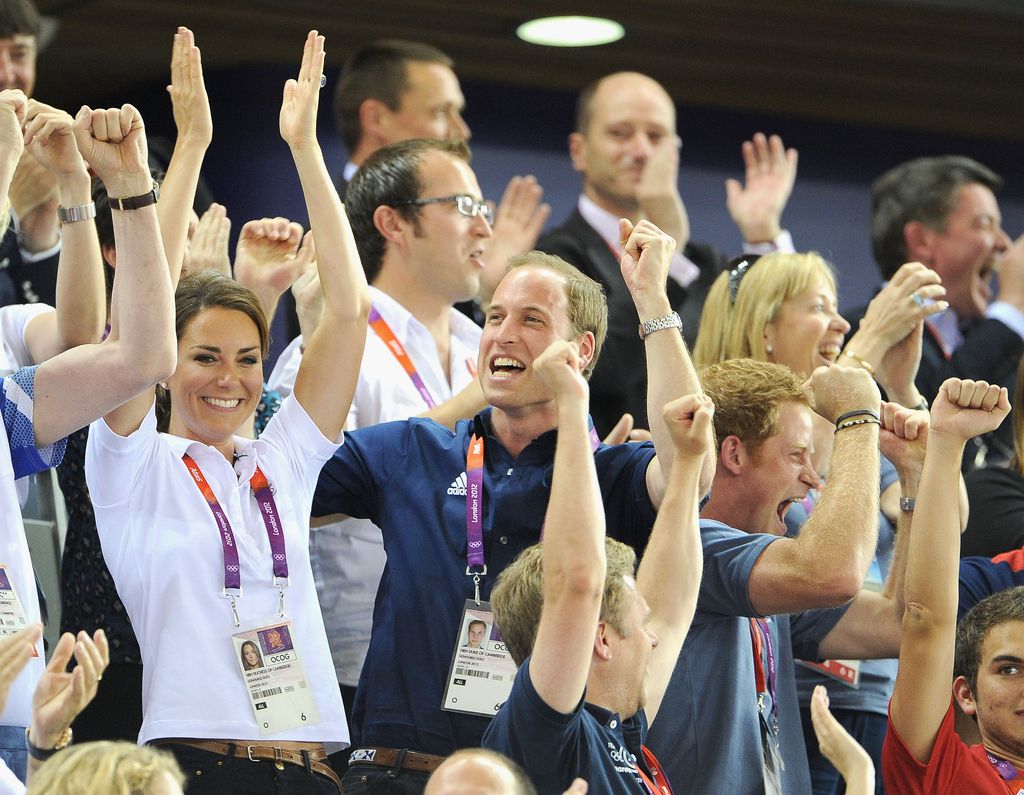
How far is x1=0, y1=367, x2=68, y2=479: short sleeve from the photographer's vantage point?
3.12m

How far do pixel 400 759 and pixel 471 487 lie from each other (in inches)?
20.6

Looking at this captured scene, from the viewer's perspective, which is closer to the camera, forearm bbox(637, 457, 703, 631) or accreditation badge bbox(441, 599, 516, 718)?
forearm bbox(637, 457, 703, 631)

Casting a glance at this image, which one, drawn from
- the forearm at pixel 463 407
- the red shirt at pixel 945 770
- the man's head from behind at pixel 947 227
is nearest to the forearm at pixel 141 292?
the forearm at pixel 463 407

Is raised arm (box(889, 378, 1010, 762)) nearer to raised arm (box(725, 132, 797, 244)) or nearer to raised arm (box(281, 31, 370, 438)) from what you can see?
raised arm (box(281, 31, 370, 438))

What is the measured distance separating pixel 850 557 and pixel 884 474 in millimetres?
1173

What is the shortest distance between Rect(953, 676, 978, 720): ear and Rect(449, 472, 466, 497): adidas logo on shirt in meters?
1.10

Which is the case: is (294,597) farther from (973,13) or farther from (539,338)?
(973,13)

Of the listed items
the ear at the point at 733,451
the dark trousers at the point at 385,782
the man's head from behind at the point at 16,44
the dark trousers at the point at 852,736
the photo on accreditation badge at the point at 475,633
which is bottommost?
the dark trousers at the point at 852,736

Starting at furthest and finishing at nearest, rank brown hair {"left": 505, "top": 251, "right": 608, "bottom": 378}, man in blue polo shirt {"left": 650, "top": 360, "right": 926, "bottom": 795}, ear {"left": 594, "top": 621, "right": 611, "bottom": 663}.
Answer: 1. brown hair {"left": 505, "top": 251, "right": 608, "bottom": 378}
2. man in blue polo shirt {"left": 650, "top": 360, "right": 926, "bottom": 795}
3. ear {"left": 594, "top": 621, "right": 611, "bottom": 663}

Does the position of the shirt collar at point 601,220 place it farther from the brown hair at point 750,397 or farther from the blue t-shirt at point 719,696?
the blue t-shirt at point 719,696

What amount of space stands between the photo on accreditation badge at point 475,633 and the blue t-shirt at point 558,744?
0.49m

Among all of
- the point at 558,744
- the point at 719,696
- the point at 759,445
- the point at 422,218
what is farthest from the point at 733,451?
the point at 558,744

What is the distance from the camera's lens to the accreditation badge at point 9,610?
2.97 meters

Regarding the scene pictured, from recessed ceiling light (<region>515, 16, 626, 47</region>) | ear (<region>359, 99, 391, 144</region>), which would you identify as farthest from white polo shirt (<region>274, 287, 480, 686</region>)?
recessed ceiling light (<region>515, 16, 626, 47</region>)
